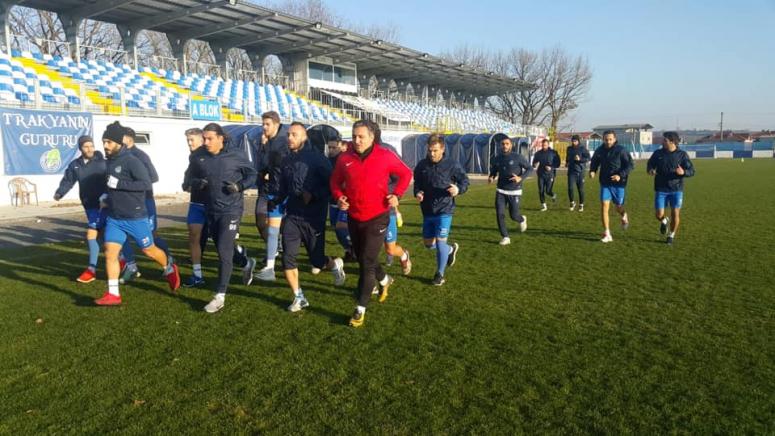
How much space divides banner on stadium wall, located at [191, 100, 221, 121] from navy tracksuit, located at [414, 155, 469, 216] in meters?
15.5

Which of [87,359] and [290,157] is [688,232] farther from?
[87,359]

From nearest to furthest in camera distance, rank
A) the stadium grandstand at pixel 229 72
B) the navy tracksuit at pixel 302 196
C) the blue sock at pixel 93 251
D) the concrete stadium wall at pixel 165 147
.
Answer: the navy tracksuit at pixel 302 196 → the blue sock at pixel 93 251 → the concrete stadium wall at pixel 165 147 → the stadium grandstand at pixel 229 72

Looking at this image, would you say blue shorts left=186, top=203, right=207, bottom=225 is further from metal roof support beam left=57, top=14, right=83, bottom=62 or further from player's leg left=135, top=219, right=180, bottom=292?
metal roof support beam left=57, top=14, right=83, bottom=62

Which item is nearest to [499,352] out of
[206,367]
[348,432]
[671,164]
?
[348,432]

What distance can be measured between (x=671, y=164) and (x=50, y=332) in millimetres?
9267

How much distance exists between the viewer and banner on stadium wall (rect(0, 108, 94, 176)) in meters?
15.0

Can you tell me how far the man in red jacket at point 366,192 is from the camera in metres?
5.02

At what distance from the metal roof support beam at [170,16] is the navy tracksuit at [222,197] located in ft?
70.4

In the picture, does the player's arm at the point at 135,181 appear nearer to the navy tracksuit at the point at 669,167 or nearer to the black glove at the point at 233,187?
the black glove at the point at 233,187

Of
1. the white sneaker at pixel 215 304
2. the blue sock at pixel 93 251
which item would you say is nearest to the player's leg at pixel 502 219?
the white sneaker at pixel 215 304

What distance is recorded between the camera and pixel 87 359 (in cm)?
445

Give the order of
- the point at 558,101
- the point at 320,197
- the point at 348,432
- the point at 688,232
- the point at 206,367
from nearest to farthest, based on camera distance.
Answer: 1. the point at 348,432
2. the point at 206,367
3. the point at 320,197
4. the point at 688,232
5. the point at 558,101

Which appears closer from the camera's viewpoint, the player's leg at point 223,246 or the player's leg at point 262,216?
the player's leg at point 223,246

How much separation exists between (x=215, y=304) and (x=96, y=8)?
2337 cm
